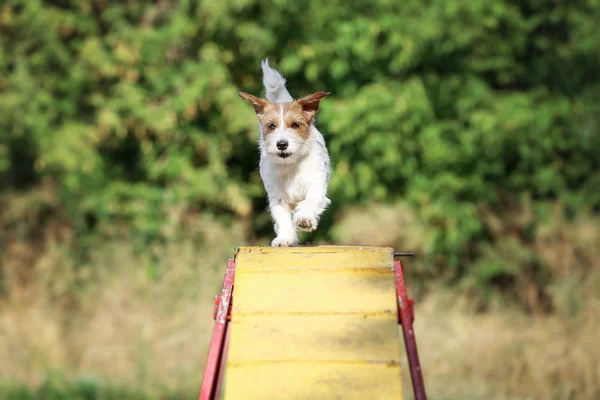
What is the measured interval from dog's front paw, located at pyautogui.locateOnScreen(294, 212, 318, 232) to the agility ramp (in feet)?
0.47

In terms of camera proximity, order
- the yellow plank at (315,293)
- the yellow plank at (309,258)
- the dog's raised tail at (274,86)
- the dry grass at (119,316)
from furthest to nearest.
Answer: the dry grass at (119,316) < the dog's raised tail at (274,86) < the yellow plank at (309,258) < the yellow plank at (315,293)

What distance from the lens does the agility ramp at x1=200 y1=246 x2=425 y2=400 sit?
169 inches

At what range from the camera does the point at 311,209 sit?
5.09 metres

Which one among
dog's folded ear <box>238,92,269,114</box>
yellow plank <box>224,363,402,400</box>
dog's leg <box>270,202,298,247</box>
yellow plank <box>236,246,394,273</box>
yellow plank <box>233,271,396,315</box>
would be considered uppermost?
dog's folded ear <box>238,92,269,114</box>

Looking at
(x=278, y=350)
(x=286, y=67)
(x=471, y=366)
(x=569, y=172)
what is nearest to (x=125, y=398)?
(x=471, y=366)

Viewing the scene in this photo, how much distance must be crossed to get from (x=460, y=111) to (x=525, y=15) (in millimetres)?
2824

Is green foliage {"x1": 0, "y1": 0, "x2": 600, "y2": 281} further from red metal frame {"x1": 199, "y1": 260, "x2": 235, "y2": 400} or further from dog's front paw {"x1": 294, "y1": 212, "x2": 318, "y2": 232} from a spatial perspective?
red metal frame {"x1": 199, "y1": 260, "x2": 235, "y2": 400}

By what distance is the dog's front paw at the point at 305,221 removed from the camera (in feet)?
16.2

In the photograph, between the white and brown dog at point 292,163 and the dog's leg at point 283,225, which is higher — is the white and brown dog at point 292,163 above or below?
above

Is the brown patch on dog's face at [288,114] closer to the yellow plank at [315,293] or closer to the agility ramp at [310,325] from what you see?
the agility ramp at [310,325]

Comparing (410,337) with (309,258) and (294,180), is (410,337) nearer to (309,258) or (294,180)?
(309,258)

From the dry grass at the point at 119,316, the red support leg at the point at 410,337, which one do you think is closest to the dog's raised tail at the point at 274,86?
the red support leg at the point at 410,337

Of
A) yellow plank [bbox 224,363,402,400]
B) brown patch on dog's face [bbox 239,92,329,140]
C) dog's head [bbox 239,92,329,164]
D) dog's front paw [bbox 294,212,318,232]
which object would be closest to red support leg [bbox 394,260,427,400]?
yellow plank [bbox 224,363,402,400]

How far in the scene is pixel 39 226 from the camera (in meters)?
13.4
